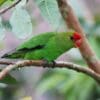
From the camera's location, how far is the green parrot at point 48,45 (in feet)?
4.13

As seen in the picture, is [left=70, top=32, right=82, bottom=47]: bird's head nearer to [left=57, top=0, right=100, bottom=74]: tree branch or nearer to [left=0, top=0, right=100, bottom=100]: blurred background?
[left=57, top=0, right=100, bottom=74]: tree branch

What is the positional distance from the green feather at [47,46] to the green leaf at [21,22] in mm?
142

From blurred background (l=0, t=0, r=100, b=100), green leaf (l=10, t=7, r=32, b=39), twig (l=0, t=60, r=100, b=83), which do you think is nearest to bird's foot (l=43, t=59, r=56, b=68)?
twig (l=0, t=60, r=100, b=83)

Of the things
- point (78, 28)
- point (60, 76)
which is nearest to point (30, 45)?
point (78, 28)

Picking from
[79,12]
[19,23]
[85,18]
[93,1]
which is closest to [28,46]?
[19,23]

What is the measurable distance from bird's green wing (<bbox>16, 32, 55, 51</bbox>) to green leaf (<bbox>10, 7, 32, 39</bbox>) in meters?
0.13

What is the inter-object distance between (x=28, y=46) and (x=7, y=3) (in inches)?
6.8

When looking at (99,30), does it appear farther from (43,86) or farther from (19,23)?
(19,23)

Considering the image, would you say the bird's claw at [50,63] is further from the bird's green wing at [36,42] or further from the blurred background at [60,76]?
the blurred background at [60,76]

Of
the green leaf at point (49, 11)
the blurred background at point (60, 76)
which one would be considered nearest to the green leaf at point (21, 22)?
the green leaf at point (49, 11)

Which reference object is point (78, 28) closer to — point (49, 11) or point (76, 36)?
point (76, 36)

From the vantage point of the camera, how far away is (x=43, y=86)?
8.75 ft

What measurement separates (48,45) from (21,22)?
0.87 feet

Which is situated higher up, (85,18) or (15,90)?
(85,18)
